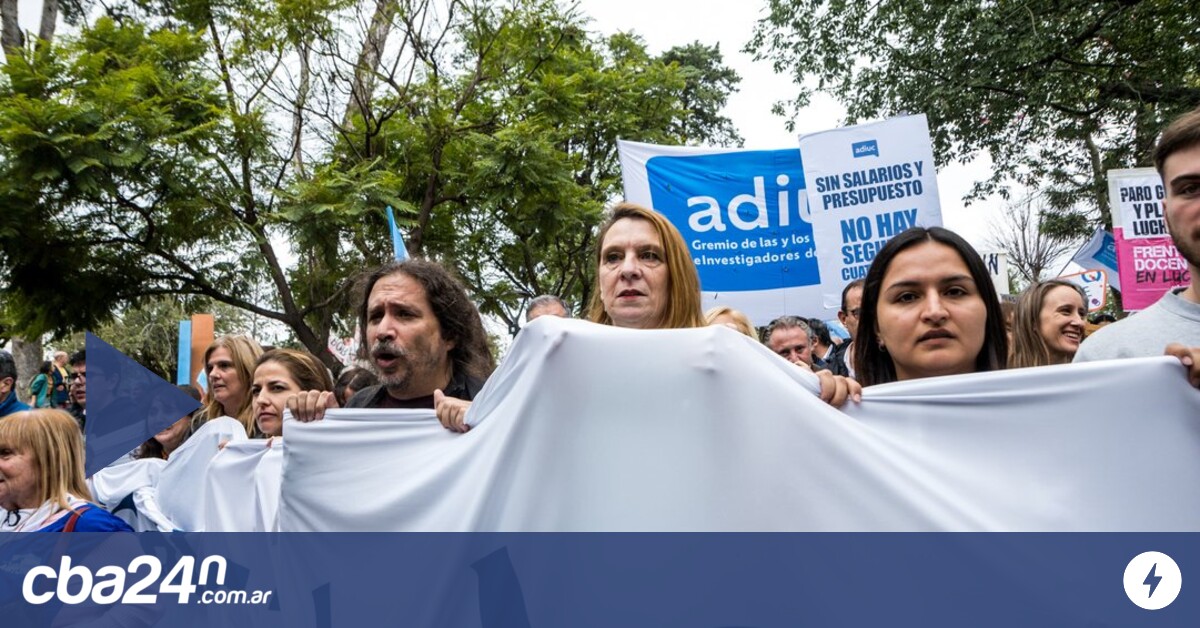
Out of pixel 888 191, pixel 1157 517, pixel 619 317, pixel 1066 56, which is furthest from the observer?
pixel 1066 56

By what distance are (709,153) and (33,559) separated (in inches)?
187

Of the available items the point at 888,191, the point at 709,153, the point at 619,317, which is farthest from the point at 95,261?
the point at 619,317

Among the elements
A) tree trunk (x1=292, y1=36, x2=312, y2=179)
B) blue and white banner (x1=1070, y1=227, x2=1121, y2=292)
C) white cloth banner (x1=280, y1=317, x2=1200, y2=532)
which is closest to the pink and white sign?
blue and white banner (x1=1070, y1=227, x2=1121, y2=292)

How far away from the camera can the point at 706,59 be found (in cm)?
3553

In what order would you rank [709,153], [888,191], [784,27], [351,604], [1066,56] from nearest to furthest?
[351,604] < [888,191] < [709,153] < [1066,56] < [784,27]

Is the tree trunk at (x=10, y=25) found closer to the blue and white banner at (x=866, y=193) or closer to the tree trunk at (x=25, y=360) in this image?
the tree trunk at (x=25, y=360)

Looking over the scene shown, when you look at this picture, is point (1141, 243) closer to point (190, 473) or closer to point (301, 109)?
point (190, 473)

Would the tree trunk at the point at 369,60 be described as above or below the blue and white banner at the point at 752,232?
above

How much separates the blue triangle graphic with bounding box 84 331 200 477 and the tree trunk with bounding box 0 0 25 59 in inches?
489

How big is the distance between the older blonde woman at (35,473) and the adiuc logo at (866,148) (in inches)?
175

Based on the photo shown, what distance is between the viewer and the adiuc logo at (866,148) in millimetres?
6227

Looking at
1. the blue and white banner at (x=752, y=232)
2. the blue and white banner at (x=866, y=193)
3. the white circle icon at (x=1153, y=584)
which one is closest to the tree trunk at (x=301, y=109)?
the blue and white banner at (x=752, y=232)

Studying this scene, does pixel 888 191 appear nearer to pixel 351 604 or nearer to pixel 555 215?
pixel 351 604

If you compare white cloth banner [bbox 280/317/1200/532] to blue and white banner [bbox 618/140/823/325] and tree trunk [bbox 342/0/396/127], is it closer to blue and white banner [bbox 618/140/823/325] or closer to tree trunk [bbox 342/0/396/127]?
blue and white banner [bbox 618/140/823/325]
